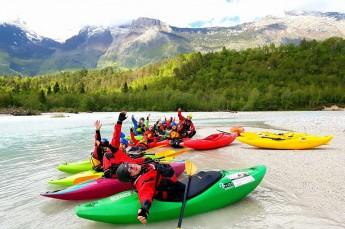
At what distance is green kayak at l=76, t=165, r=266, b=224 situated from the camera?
25.7 feet

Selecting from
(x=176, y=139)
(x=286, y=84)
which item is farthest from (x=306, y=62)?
(x=176, y=139)

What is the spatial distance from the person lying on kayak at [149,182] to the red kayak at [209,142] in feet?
30.0

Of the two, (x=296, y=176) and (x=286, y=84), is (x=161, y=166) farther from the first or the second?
(x=286, y=84)

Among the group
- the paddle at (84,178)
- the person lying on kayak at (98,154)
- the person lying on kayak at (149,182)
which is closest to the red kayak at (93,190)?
the paddle at (84,178)

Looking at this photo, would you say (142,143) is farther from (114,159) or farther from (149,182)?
(149,182)

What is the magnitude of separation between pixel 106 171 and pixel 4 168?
7322mm

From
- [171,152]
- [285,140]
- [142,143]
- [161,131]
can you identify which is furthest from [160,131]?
[285,140]

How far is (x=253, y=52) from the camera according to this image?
127m

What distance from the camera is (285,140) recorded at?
16.4 metres

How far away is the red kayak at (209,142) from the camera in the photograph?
17625 millimetres

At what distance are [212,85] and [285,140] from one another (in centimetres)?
9096

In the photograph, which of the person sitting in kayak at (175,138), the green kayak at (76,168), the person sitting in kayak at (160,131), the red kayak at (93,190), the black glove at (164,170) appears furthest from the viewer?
the person sitting in kayak at (160,131)

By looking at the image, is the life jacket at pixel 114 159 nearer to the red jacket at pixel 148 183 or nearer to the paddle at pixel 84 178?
the paddle at pixel 84 178

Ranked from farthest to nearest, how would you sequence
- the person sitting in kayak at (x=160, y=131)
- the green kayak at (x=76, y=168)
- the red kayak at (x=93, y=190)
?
the person sitting in kayak at (x=160, y=131)
the green kayak at (x=76, y=168)
the red kayak at (x=93, y=190)
